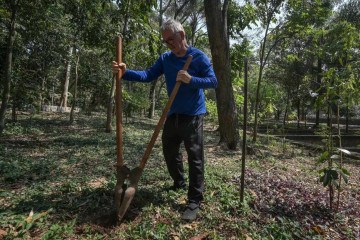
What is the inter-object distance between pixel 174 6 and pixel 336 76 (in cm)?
1775

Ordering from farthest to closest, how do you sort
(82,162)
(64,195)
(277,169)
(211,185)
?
(277,169) < (82,162) < (211,185) < (64,195)

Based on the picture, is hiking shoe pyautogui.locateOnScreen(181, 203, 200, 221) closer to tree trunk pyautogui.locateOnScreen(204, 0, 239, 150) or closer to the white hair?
the white hair

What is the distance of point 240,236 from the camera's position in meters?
2.89

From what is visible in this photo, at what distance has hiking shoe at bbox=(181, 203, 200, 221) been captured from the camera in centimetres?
298

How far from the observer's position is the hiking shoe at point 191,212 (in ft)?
9.78

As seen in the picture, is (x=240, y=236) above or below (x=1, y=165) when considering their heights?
below

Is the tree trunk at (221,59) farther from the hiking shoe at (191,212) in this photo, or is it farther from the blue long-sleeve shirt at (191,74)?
the hiking shoe at (191,212)

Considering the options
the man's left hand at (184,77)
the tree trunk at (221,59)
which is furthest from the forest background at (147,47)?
the man's left hand at (184,77)

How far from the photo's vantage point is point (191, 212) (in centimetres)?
302

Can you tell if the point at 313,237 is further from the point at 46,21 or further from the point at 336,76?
the point at 46,21

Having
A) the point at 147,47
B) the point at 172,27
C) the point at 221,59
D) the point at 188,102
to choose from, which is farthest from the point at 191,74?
the point at 147,47

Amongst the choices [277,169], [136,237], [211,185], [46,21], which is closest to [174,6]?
[46,21]

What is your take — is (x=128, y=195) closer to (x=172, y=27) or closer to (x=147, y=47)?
(x=172, y=27)

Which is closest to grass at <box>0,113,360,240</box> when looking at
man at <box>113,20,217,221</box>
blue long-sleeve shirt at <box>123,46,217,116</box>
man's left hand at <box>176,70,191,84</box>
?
man at <box>113,20,217,221</box>
